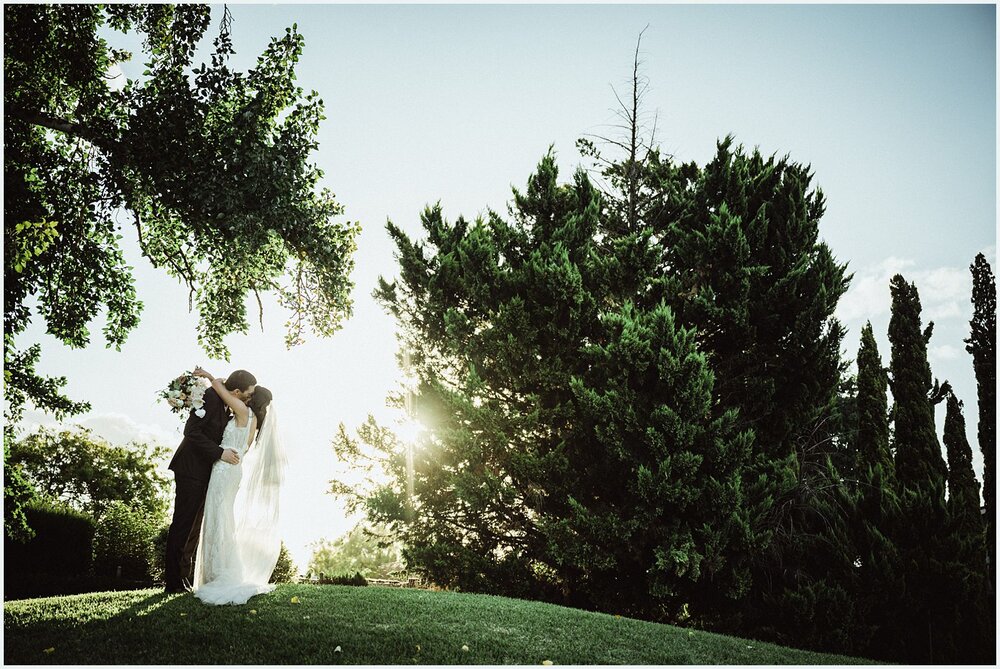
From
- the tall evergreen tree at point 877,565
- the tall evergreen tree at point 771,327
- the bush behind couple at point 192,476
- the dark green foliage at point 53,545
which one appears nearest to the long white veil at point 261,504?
the bush behind couple at point 192,476

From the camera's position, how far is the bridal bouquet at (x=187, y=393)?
6711 millimetres

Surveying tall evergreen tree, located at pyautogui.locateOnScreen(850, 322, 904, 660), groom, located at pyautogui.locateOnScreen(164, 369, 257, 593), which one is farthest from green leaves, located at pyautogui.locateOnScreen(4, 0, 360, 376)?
tall evergreen tree, located at pyautogui.locateOnScreen(850, 322, 904, 660)

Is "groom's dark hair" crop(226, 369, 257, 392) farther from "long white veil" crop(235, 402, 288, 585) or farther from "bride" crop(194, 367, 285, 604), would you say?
"long white veil" crop(235, 402, 288, 585)

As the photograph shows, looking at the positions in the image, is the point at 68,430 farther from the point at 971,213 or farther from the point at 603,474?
the point at 971,213

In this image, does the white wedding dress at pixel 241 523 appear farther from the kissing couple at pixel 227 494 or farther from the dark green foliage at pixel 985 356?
the dark green foliage at pixel 985 356

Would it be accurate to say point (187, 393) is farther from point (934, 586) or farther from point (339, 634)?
point (934, 586)

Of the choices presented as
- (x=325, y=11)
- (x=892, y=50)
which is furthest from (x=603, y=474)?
(x=325, y=11)

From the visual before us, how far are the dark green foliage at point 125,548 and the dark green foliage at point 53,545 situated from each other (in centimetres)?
169

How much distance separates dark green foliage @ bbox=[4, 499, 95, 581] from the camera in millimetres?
11320

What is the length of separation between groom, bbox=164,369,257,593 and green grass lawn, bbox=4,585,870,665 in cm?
36

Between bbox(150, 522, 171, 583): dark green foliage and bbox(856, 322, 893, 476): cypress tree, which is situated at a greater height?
bbox(856, 322, 893, 476): cypress tree

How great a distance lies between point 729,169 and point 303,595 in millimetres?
11498

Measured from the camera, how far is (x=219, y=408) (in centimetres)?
677

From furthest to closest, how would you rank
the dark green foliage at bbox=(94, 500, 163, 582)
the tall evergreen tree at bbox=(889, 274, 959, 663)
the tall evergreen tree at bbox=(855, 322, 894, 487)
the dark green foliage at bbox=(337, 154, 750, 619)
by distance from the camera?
the tall evergreen tree at bbox=(855, 322, 894, 487) < the dark green foliage at bbox=(94, 500, 163, 582) < the dark green foliage at bbox=(337, 154, 750, 619) < the tall evergreen tree at bbox=(889, 274, 959, 663)
